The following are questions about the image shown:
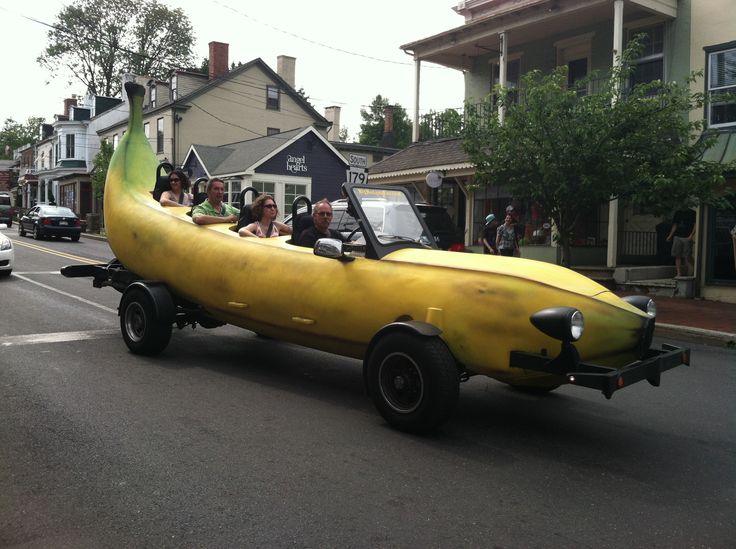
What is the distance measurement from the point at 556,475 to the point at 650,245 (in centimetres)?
1379

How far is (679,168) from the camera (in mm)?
10984

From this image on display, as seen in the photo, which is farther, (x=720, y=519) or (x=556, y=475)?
(x=556, y=475)

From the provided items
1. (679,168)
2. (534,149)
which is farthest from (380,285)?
(679,168)

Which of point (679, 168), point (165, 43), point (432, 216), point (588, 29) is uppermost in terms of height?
point (165, 43)

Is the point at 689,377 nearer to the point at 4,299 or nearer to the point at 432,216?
the point at 432,216

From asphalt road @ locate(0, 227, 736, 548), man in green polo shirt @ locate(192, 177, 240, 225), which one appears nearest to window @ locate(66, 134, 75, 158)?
man in green polo shirt @ locate(192, 177, 240, 225)

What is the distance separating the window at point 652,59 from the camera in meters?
15.5

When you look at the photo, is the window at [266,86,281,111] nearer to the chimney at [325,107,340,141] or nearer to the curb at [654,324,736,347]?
the chimney at [325,107,340,141]

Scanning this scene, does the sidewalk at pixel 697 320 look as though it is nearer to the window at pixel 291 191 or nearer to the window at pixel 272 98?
the window at pixel 291 191

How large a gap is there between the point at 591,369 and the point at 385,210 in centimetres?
225

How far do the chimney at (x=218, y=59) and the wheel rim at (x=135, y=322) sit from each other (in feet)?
112

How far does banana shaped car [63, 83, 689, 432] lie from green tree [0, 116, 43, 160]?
108 metres

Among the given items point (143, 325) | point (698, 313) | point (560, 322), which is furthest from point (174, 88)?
point (560, 322)

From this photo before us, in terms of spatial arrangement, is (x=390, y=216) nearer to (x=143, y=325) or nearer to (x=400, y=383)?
(x=400, y=383)
